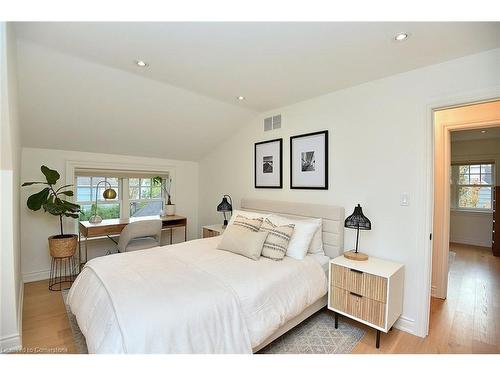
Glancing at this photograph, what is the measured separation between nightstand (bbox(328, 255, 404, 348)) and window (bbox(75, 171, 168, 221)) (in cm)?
337

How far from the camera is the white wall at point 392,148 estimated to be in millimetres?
2115

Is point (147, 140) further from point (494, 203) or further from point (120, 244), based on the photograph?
point (494, 203)

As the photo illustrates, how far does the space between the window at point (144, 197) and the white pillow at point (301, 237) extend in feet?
9.08

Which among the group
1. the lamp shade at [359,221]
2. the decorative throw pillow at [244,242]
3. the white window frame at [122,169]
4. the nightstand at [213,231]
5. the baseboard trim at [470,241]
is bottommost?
the baseboard trim at [470,241]

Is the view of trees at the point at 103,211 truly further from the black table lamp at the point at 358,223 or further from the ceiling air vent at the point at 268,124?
the black table lamp at the point at 358,223

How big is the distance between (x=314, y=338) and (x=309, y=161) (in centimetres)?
188

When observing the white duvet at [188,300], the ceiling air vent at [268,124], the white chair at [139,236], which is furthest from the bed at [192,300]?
the ceiling air vent at [268,124]

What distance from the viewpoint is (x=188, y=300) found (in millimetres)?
1547

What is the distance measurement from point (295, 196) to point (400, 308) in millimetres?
1591

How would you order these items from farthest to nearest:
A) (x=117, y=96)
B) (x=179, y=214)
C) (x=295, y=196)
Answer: (x=179, y=214), (x=295, y=196), (x=117, y=96)

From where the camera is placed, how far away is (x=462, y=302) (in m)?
2.84

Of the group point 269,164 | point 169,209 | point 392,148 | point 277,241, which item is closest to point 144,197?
point 169,209

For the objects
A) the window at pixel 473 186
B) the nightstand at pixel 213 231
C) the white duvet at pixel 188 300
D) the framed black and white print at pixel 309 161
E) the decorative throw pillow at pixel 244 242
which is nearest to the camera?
the white duvet at pixel 188 300
